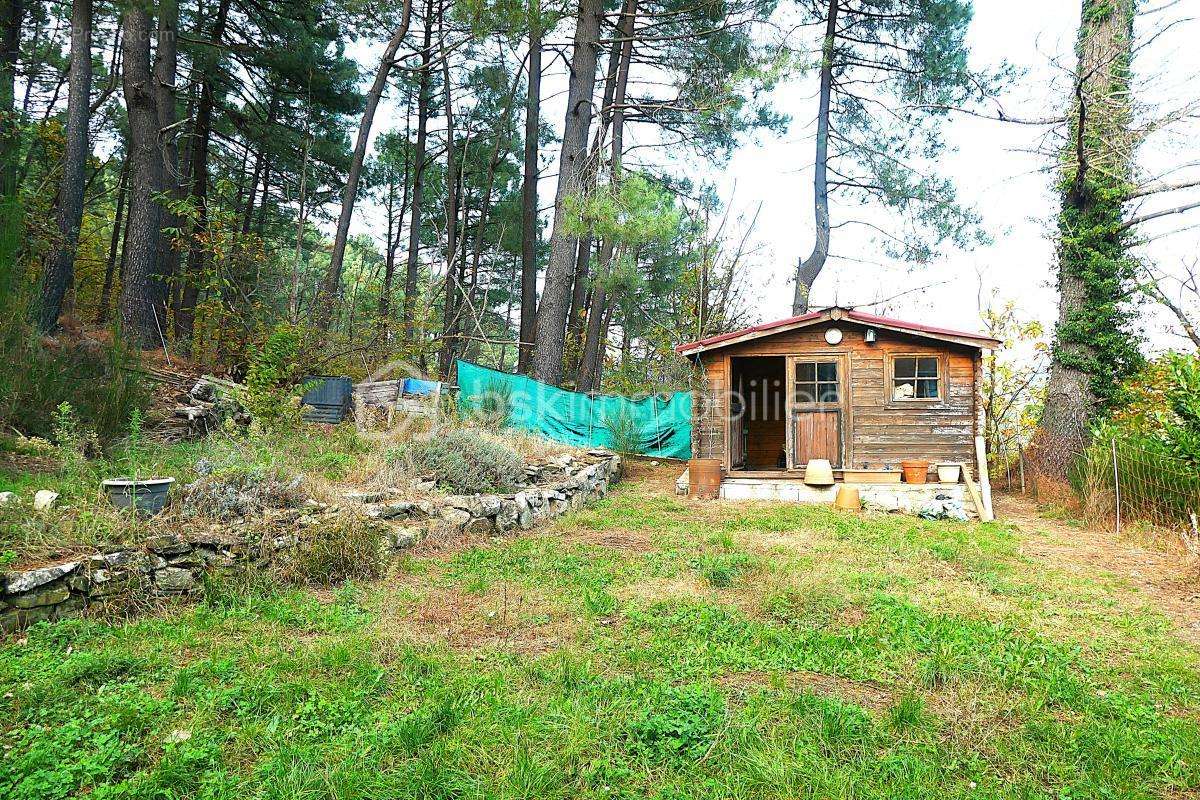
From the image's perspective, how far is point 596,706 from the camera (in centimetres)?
300

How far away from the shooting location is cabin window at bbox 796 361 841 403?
10883 mm

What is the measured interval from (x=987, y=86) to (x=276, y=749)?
57.3 ft

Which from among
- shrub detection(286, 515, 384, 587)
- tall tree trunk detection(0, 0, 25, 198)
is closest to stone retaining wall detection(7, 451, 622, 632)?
shrub detection(286, 515, 384, 587)

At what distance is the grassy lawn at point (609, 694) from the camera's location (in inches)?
97.0

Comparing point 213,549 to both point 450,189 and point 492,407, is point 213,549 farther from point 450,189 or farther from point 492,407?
point 450,189

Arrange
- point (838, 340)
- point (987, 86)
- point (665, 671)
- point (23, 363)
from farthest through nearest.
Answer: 1. point (987, 86)
2. point (838, 340)
3. point (23, 363)
4. point (665, 671)

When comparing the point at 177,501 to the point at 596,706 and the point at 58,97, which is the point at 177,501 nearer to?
the point at 596,706

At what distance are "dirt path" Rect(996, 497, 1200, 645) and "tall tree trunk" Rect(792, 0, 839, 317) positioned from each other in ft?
28.6

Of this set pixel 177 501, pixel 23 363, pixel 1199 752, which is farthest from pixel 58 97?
pixel 1199 752

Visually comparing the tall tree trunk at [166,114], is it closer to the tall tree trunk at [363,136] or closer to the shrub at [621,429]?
the tall tree trunk at [363,136]

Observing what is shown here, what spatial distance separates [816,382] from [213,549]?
366 inches

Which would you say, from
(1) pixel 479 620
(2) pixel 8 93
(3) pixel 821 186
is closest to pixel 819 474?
(1) pixel 479 620

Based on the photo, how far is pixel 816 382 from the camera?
10.9m

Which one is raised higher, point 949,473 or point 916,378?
point 916,378
